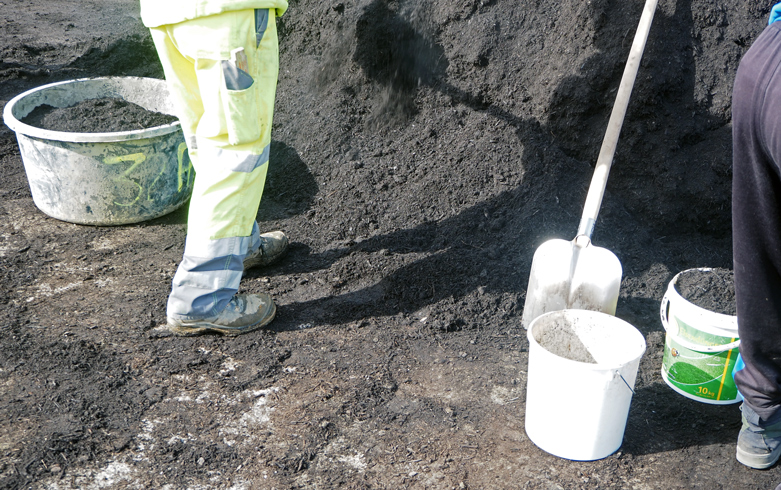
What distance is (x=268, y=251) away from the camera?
132 inches

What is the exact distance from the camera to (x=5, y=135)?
4.78 metres

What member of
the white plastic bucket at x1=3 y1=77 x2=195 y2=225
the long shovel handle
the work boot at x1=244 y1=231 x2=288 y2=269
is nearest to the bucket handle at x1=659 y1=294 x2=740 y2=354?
the long shovel handle

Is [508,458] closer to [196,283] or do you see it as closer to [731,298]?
[731,298]

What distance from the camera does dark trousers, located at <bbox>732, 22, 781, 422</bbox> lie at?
5.65 feet

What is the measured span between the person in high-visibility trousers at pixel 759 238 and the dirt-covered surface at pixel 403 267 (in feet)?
0.79

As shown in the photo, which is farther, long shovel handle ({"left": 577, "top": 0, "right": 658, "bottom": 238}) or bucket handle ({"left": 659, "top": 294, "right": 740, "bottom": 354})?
long shovel handle ({"left": 577, "top": 0, "right": 658, "bottom": 238})

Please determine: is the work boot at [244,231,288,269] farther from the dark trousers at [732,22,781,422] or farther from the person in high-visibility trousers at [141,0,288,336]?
the dark trousers at [732,22,781,422]

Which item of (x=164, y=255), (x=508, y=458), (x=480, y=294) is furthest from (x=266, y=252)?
(x=508, y=458)

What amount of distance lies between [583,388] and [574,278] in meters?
0.77

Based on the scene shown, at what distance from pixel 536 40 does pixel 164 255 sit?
2.41 metres

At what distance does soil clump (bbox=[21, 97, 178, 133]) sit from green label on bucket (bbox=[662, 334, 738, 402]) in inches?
119

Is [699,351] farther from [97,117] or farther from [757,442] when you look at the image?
[97,117]

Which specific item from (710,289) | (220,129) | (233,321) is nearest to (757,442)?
(710,289)

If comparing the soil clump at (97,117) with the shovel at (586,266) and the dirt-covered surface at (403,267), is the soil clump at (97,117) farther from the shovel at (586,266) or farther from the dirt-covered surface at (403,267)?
the shovel at (586,266)
